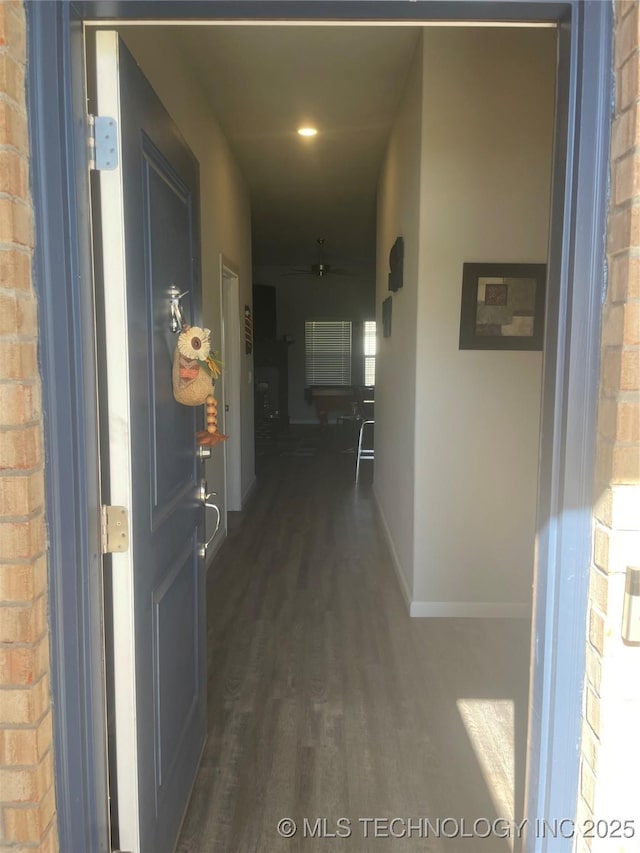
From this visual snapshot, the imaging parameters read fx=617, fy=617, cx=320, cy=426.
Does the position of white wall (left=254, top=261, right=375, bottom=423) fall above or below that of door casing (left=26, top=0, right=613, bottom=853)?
above

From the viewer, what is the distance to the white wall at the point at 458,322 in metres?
2.91

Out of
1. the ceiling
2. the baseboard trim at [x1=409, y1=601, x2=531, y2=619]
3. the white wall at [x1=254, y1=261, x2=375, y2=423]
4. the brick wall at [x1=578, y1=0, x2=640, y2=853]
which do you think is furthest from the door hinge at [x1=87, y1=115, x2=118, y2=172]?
the white wall at [x1=254, y1=261, x2=375, y2=423]

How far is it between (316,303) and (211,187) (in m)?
7.18

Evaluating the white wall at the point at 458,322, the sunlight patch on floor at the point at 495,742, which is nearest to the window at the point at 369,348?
the white wall at the point at 458,322

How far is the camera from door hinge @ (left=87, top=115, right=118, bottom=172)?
4.02 ft

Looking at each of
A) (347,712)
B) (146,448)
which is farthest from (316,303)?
(146,448)

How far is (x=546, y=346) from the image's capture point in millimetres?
1170

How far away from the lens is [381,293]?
525cm

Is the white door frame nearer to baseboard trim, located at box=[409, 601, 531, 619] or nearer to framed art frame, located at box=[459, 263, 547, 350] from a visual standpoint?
baseboard trim, located at box=[409, 601, 531, 619]

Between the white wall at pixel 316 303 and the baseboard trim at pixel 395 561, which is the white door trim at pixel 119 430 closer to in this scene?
the baseboard trim at pixel 395 561

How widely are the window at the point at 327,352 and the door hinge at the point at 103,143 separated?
1001 cm

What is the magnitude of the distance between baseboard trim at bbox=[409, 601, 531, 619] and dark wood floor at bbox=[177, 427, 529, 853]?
0.06m

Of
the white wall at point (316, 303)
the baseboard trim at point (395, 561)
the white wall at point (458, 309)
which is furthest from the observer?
the white wall at point (316, 303)

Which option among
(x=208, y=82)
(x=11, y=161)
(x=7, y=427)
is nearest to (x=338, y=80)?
(x=208, y=82)
